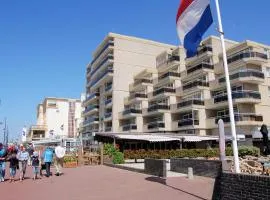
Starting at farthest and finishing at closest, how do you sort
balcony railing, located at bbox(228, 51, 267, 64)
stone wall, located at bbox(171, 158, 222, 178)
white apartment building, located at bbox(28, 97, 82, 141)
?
white apartment building, located at bbox(28, 97, 82, 141)
balcony railing, located at bbox(228, 51, 267, 64)
stone wall, located at bbox(171, 158, 222, 178)

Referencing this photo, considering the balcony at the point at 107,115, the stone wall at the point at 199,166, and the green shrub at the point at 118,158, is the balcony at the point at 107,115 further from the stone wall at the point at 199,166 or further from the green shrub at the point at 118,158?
the stone wall at the point at 199,166

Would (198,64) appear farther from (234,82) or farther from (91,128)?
(91,128)

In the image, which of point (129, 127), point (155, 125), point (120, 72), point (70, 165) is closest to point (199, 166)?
point (70, 165)

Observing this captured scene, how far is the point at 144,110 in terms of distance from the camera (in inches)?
2388

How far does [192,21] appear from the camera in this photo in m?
11.6

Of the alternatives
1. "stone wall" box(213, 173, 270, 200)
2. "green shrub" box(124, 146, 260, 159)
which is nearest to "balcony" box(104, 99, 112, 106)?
"green shrub" box(124, 146, 260, 159)

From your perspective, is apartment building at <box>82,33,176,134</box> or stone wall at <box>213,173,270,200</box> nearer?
stone wall at <box>213,173,270,200</box>

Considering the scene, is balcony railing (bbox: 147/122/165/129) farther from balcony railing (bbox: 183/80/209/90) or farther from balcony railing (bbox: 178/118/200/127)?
balcony railing (bbox: 183/80/209/90)

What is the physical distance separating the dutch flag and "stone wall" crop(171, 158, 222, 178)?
21.2 ft

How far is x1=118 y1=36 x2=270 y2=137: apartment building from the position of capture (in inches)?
1748

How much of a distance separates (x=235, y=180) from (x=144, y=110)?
5136 cm

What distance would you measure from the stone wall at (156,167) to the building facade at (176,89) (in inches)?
1024

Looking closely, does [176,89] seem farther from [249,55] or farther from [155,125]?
[249,55]

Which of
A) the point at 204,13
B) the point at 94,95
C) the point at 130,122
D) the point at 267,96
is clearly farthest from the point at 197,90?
the point at 204,13
